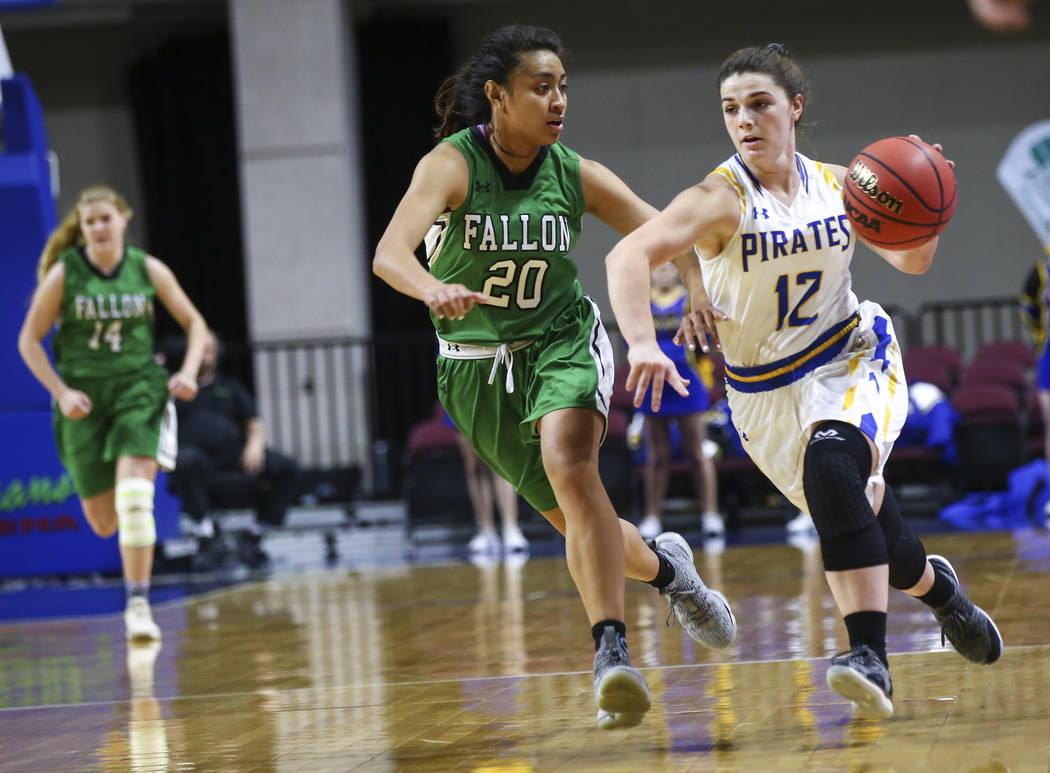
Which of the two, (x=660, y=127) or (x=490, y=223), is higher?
(x=660, y=127)

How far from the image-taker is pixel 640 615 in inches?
219

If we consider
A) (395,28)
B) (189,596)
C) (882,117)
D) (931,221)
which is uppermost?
(395,28)

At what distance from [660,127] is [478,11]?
7.25 feet

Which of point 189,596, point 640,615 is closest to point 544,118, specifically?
point 640,615

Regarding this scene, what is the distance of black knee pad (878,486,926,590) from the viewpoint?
3.39 metres

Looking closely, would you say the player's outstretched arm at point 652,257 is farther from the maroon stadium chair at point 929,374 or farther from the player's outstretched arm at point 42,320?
the maroon stadium chair at point 929,374

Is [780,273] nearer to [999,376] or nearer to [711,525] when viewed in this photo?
[711,525]

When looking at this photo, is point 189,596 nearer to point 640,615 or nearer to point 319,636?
point 319,636

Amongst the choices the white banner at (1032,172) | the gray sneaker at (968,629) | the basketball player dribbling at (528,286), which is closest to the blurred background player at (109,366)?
the basketball player dribbling at (528,286)

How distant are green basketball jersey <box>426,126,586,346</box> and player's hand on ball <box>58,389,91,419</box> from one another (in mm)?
2929

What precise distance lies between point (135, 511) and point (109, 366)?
27.0 inches

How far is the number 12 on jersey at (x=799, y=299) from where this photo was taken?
3424 millimetres

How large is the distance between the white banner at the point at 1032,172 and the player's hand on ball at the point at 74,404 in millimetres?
7086

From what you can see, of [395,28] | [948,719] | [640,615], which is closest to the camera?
[948,719]
